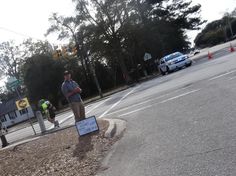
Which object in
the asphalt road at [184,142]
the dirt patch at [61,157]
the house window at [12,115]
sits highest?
the dirt patch at [61,157]

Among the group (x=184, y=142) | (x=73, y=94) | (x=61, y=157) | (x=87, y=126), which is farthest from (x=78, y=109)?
(x=184, y=142)

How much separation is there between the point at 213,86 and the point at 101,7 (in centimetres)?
3623

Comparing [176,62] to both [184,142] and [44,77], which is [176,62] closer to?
[184,142]

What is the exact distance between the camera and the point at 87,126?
12.0 m

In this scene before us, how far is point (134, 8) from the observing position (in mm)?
54312

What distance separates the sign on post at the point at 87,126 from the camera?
39.3 feet

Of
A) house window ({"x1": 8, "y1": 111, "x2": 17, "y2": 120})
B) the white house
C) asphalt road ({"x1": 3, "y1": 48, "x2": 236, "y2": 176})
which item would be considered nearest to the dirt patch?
asphalt road ({"x1": 3, "y1": 48, "x2": 236, "y2": 176})

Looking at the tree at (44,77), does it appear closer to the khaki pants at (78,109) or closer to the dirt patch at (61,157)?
the khaki pants at (78,109)

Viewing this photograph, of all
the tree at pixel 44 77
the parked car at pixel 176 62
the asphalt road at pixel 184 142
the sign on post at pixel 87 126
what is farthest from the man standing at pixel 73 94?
the tree at pixel 44 77

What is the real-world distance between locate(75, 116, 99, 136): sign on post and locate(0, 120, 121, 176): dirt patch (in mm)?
200

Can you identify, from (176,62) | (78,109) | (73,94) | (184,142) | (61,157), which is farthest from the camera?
(176,62)

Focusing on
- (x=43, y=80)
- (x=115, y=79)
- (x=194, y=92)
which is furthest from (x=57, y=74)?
(x=194, y=92)

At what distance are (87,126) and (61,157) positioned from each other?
233 cm

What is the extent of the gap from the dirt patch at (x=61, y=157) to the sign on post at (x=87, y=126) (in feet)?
0.66
